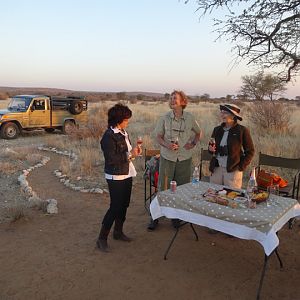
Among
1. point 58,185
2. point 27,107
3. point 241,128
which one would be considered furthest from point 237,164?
point 27,107

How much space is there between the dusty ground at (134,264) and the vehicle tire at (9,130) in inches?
383

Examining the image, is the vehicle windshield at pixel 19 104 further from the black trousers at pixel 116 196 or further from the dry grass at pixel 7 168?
the black trousers at pixel 116 196

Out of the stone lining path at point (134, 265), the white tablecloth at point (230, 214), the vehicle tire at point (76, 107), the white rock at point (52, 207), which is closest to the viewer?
the white tablecloth at point (230, 214)

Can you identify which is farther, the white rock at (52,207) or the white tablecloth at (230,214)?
the white rock at (52,207)

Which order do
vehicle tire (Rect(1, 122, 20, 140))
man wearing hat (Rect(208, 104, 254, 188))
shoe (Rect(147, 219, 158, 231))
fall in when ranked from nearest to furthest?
man wearing hat (Rect(208, 104, 254, 188)) < shoe (Rect(147, 219, 158, 231)) < vehicle tire (Rect(1, 122, 20, 140))

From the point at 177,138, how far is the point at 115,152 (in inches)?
35.3

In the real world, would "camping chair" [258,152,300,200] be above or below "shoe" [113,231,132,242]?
above

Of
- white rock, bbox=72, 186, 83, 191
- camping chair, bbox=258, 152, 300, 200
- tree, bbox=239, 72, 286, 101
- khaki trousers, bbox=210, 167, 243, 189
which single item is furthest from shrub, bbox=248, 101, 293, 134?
khaki trousers, bbox=210, 167, 243, 189

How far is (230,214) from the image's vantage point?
3.10m

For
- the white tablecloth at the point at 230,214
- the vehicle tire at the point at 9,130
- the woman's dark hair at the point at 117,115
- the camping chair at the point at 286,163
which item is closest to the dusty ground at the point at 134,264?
the camping chair at the point at 286,163

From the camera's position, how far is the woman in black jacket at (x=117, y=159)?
3846 millimetres

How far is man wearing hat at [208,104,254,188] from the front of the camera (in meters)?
4.09

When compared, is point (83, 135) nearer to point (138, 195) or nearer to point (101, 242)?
point (138, 195)

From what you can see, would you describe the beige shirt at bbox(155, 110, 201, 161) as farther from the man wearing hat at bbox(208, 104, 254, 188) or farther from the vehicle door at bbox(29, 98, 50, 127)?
the vehicle door at bbox(29, 98, 50, 127)
